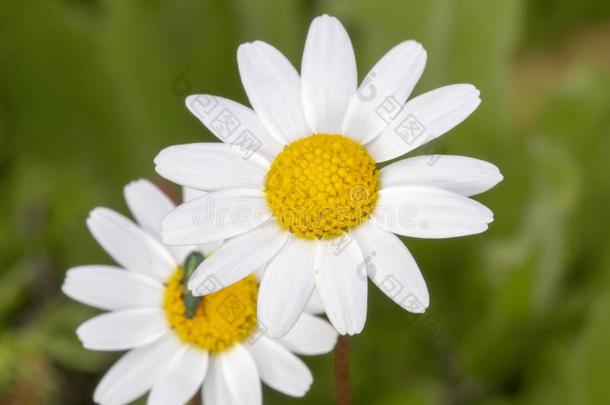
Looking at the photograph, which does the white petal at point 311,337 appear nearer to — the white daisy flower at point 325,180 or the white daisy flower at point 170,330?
the white daisy flower at point 170,330

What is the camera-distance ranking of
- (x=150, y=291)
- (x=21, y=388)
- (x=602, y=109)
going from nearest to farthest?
(x=150, y=291), (x=21, y=388), (x=602, y=109)

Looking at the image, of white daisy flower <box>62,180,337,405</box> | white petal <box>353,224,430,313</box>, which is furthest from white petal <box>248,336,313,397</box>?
white petal <box>353,224,430,313</box>

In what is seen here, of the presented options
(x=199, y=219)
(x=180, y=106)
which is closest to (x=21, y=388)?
(x=180, y=106)

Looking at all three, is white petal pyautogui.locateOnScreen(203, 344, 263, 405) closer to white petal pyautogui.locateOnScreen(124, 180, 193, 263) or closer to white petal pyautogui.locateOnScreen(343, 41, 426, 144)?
white petal pyautogui.locateOnScreen(124, 180, 193, 263)

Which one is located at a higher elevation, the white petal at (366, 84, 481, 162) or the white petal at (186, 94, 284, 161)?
the white petal at (186, 94, 284, 161)

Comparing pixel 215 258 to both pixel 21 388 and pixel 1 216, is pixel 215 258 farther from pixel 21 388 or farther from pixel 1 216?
pixel 1 216

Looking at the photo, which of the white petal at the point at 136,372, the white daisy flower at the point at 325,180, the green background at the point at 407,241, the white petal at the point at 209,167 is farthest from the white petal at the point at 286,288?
the green background at the point at 407,241

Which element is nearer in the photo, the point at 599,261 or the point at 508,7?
the point at 508,7
